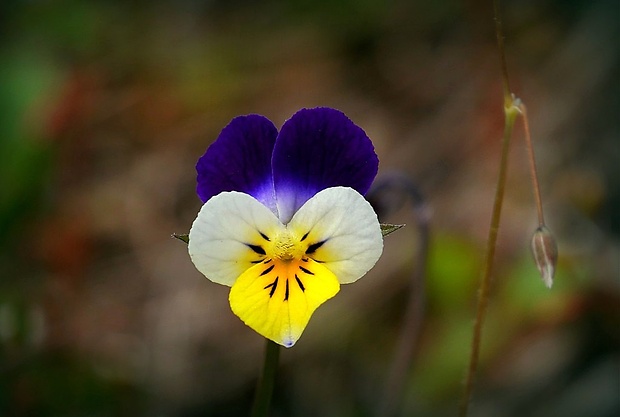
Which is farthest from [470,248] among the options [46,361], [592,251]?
[46,361]

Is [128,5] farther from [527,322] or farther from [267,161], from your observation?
[267,161]

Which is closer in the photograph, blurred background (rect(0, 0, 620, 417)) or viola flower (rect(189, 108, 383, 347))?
viola flower (rect(189, 108, 383, 347))

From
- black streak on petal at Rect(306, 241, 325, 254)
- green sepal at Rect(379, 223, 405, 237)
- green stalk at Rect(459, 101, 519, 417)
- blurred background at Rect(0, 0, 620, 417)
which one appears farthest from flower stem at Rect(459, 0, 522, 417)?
blurred background at Rect(0, 0, 620, 417)

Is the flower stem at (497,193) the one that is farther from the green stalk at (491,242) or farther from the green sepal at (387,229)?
the green sepal at (387,229)

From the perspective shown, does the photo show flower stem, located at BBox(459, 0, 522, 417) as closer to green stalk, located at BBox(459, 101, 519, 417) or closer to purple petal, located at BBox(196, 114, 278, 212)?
green stalk, located at BBox(459, 101, 519, 417)

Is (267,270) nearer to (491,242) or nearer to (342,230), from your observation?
(342,230)
